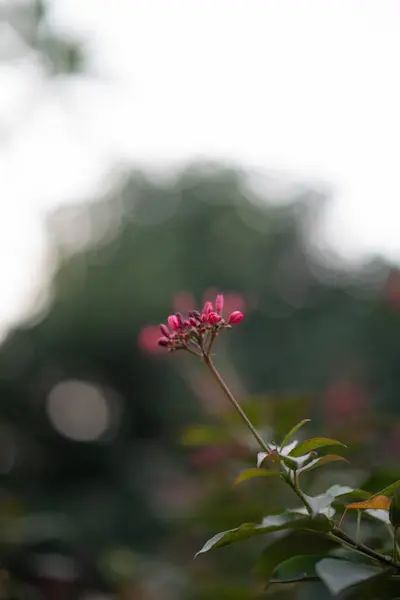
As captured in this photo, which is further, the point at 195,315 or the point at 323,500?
the point at 195,315

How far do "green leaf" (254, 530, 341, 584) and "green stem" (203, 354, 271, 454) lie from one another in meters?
0.14

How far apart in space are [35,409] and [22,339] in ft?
2.05

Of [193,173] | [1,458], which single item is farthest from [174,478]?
[193,173]

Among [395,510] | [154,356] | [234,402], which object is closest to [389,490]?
[395,510]

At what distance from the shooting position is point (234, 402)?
52 centimetres

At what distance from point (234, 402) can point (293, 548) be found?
0.64 feet

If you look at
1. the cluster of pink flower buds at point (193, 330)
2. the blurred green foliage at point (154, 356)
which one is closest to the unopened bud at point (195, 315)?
the cluster of pink flower buds at point (193, 330)

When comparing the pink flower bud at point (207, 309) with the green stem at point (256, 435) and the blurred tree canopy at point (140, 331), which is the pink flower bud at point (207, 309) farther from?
the blurred tree canopy at point (140, 331)

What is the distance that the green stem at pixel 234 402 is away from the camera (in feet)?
1.63

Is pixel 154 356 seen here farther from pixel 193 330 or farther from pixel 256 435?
pixel 256 435

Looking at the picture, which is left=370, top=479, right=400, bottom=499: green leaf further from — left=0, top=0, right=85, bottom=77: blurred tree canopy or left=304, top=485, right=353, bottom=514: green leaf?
left=0, top=0, right=85, bottom=77: blurred tree canopy

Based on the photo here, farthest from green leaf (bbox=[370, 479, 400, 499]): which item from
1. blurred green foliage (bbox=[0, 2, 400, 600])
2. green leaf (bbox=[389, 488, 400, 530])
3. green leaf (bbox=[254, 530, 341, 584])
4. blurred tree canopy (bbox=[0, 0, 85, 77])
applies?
blurred tree canopy (bbox=[0, 0, 85, 77])

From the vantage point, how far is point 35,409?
5.86 meters

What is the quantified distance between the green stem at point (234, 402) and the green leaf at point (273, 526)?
5cm
